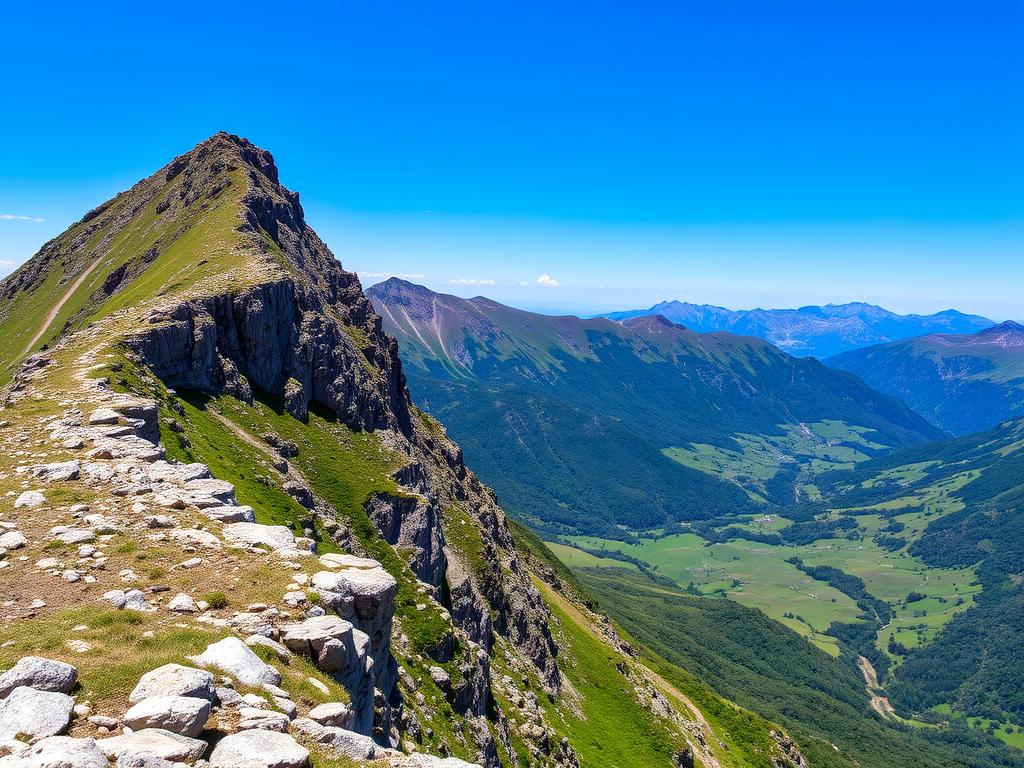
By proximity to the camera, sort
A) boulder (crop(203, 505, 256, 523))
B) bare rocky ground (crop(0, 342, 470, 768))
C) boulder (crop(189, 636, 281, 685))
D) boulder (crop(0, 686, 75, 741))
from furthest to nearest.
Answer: boulder (crop(203, 505, 256, 523)) < boulder (crop(189, 636, 281, 685)) < bare rocky ground (crop(0, 342, 470, 768)) < boulder (crop(0, 686, 75, 741))

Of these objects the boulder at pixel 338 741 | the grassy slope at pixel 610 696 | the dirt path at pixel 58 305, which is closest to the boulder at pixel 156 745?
the boulder at pixel 338 741

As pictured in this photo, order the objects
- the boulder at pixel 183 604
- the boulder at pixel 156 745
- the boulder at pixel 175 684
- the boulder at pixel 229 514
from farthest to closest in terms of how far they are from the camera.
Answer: the boulder at pixel 229 514, the boulder at pixel 183 604, the boulder at pixel 175 684, the boulder at pixel 156 745

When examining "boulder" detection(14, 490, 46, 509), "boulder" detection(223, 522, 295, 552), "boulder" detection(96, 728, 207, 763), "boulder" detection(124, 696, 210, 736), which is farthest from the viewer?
"boulder" detection(14, 490, 46, 509)

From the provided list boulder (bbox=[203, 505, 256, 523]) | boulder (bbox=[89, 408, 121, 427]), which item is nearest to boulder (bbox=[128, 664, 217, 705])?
boulder (bbox=[203, 505, 256, 523])

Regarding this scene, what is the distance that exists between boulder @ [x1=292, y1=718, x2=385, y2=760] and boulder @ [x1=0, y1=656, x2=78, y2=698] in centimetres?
606

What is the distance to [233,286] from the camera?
86.1 m

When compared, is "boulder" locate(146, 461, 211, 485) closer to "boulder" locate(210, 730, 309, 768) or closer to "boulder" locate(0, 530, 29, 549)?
"boulder" locate(0, 530, 29, 549)

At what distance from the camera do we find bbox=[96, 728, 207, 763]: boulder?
526 inches

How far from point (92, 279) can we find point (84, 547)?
6709 inches

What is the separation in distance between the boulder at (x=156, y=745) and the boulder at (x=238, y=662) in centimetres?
330

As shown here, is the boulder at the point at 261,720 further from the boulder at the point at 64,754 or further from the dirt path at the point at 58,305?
the dirt path at the point at 58,305

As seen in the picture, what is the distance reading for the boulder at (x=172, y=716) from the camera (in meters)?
14.7

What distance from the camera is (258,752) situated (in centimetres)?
1428

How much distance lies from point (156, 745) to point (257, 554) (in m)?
13.0
